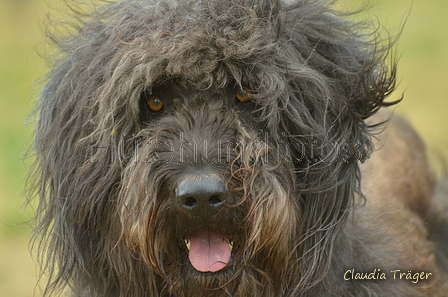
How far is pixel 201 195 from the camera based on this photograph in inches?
109

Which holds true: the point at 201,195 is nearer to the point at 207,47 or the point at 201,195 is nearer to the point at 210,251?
the point at 210,251

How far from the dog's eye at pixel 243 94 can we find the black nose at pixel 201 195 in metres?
0.51

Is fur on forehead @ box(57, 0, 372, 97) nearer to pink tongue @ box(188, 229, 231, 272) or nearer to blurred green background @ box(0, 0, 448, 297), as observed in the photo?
pink tongue @ box(188, 229, 231, 272)

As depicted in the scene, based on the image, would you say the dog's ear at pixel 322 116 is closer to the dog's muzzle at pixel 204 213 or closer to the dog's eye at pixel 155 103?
the dog's muzzle at pixel 204 213

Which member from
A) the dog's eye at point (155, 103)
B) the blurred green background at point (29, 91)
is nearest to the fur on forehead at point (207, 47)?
the dog's eye at point (155, 103)

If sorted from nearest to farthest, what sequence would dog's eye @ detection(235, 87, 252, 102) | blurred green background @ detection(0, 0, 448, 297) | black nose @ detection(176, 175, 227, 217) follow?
black nose @ detection(176, 175, 227, 217)
dog's eye @ detection(235, 87, 252, 102)
blurred green background @ detection(0, 0, 448, 297)

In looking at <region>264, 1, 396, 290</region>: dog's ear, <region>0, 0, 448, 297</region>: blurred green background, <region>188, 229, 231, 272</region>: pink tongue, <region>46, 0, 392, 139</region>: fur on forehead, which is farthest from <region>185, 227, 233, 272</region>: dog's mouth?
<region>0, 0, 448, 297</region>: blurred green background

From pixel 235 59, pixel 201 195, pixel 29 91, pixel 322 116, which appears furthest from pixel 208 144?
pixel 29 91

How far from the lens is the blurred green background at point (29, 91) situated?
6090 millimetres

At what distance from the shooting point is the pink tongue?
3.02 metres

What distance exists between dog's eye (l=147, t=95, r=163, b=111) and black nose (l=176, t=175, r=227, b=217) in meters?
0.54

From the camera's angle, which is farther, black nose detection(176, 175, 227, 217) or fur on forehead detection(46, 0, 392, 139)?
fur on forehead detection(46, 0, 392, 139)

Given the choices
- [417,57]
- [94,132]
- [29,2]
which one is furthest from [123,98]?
[29,2]

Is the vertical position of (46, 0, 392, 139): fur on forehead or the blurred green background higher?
the blurred green background
